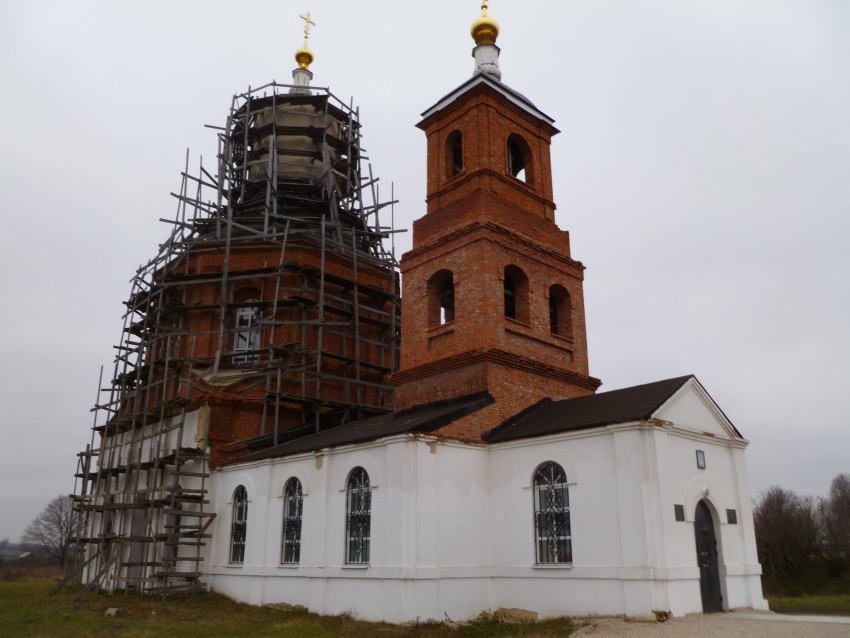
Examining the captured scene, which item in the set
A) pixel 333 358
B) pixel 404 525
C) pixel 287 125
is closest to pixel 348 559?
pixel 404 525

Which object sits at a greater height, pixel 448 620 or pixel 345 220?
pixel 345 220

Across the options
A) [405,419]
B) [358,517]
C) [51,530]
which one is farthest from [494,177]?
[51,530]

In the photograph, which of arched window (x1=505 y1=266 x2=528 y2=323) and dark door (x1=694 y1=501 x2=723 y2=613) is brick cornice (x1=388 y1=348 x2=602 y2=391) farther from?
dark door (x1=694 y1=501 x2=723 y2=613)

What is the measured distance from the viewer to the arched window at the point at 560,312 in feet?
58.2

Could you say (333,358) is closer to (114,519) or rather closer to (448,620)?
(114,519)

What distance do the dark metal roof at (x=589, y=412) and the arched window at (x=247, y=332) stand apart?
9.04 meters

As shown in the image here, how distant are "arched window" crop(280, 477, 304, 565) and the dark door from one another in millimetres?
7918

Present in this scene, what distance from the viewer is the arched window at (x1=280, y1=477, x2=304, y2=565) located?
15.5m

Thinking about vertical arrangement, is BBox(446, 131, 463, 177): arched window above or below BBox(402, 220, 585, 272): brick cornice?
above

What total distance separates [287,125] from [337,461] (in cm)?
1557

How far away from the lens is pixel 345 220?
2614 centimetres

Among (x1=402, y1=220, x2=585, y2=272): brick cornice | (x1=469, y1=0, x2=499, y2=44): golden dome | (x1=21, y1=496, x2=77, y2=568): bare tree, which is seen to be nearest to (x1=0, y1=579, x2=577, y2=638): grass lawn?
(x1=402, y1=220, x2=585, y2=272): brick cornice

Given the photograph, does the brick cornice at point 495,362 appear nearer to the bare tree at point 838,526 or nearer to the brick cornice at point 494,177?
the brick cornice at point 494,177

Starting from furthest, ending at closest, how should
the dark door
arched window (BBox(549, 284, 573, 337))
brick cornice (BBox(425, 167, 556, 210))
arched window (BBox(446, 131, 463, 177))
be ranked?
arched window (BBox(446, 131, 463, 177)), arched window (BBox(549, 284, 573, 337)), brick cornice (BBox(425, 167, 556, 210)), the dark door
